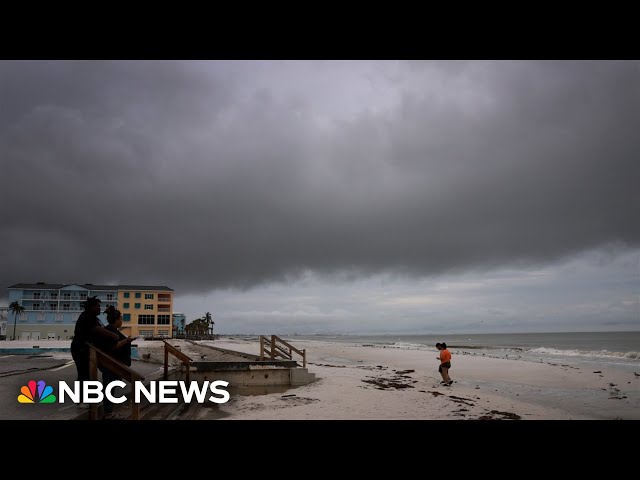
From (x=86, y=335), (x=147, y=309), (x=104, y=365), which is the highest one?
(x=86, y=335)

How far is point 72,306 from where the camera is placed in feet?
266

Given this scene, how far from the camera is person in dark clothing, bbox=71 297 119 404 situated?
662 cm

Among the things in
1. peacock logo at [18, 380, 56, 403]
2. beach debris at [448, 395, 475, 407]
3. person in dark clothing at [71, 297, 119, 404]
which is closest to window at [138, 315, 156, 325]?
peacock logo at [18, 380, 56, 403]

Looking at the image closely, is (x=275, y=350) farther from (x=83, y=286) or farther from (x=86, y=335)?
(x=83, y=286)

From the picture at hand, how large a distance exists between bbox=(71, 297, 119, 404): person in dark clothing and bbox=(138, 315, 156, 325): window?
289 ft

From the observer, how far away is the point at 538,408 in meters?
12.5

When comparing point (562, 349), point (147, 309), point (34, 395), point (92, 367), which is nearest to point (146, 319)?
point (147, 309)

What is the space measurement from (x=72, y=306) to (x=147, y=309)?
13.5 m

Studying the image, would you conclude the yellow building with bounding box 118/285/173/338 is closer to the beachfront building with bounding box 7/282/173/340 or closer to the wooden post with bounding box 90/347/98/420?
the beachfront building with bounding box 7/282/173/340

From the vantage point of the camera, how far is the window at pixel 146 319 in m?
87.6
